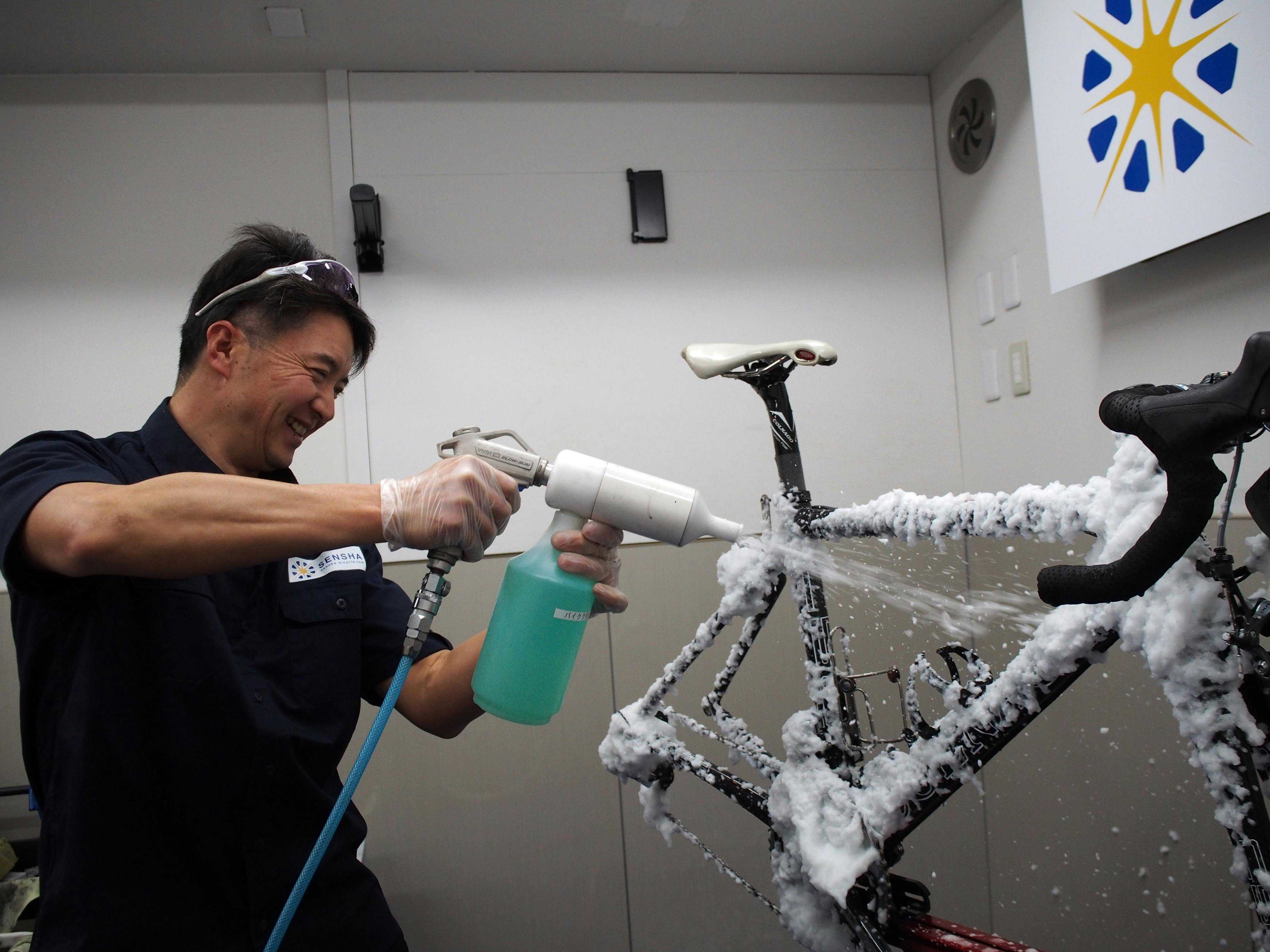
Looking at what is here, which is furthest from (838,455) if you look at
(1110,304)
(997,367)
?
(1110,304)

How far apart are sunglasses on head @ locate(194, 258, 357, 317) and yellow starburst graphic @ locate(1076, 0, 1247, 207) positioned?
131 centimetres

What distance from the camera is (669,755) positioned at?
4.55ft

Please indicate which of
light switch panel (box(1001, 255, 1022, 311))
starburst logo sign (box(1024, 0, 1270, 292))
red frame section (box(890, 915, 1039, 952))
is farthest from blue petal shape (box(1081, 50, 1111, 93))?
red frame section (box(890, 915, 1039, 952))

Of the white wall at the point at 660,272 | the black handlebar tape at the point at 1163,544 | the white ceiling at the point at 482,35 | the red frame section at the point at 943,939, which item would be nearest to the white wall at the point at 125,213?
the white ceiling at the point at 482,35

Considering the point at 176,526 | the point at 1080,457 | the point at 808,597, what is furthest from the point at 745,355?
the point at 1080,457

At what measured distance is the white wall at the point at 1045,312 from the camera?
1468 millimetres

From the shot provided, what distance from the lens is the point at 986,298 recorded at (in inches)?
83.5

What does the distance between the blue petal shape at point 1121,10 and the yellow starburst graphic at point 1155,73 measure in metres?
0.03

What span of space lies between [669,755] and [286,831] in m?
0.61

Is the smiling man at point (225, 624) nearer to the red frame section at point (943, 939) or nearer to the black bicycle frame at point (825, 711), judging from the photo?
the black bicycle frame at point (825, 711)

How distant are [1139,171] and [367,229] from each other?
62.5 inches

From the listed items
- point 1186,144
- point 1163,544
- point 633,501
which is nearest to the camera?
point 1163,544

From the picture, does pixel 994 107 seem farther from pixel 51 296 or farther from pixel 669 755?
pixel 51 296

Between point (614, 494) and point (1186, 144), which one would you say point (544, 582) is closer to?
point (614, 494)
